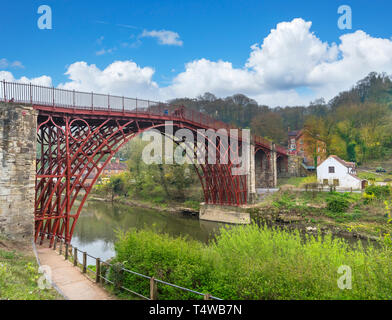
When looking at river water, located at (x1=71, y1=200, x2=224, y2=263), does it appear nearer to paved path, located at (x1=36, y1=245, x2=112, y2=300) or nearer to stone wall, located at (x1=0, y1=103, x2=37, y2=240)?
stone wall, located at (x1=0, y1=103, x2=37, y2=240)

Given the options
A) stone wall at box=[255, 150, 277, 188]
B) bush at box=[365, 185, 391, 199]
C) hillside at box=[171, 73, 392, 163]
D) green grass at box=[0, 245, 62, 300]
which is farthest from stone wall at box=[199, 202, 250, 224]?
green grass at box=[0, 245, 62, 300]

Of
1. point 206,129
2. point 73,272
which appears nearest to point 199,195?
point 206,129

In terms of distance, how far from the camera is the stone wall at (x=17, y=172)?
10.7 m

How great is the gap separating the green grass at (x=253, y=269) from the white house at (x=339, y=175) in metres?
22.3

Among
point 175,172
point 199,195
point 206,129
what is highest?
point 206,129

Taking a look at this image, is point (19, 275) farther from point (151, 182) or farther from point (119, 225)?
point (151, 182)

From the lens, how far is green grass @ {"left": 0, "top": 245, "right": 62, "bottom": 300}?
5.49 m

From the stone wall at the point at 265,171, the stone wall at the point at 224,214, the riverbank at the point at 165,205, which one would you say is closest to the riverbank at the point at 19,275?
the stone wall at the point at 224,214

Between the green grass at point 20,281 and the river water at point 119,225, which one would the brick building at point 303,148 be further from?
the green grass at point 20,281

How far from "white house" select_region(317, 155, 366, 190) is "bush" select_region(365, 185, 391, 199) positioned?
13.0ft
